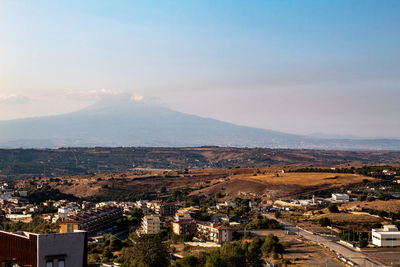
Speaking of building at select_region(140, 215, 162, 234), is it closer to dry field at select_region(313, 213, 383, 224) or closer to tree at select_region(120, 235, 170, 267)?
tree at select_region(120, 235, 170, 267)

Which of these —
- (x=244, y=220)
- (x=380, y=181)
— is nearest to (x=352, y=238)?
(x=244, y=220)

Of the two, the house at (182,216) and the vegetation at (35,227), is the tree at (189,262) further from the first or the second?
the vegetation at (35,227)

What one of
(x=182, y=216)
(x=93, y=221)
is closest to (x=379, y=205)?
(x=182, y=216)

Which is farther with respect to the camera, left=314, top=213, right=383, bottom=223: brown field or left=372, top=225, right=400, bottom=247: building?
left=314, top=213, right=383, bottom=223: brown field

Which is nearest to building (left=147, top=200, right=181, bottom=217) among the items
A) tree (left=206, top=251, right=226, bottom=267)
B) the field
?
the field

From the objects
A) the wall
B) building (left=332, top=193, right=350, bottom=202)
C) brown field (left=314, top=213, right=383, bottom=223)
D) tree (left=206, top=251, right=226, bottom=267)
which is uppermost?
the wall

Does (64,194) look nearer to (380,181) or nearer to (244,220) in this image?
(244,220)
